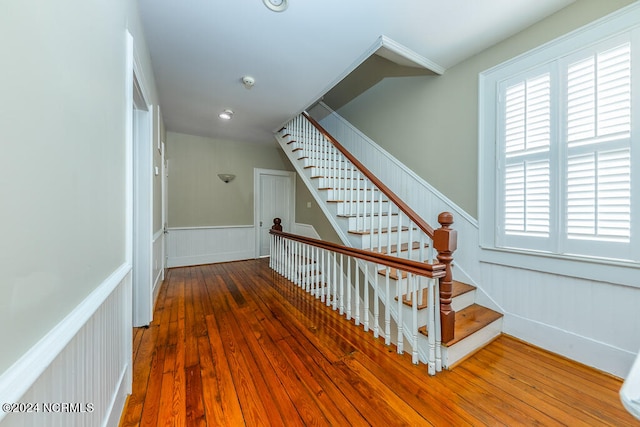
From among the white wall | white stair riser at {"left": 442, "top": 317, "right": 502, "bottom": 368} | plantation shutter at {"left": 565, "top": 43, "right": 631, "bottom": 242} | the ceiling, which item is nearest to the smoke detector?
the ceiling

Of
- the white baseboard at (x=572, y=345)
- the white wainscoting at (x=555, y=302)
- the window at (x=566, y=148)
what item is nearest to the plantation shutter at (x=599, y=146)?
the window at (x=566, y=148)

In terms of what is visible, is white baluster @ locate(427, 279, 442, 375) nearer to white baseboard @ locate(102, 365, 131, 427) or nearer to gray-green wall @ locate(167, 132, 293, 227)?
white baseboard @ locate(102, 365, 131, 427)

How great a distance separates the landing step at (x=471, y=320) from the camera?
1821 mm

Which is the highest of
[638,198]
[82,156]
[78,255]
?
[82,156]

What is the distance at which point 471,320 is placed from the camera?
2.09 metres

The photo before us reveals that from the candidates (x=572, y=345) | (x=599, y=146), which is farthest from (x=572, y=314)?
(x=599, y=146)

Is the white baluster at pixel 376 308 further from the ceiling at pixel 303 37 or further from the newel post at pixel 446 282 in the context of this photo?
the ceiling at pixel 303 37

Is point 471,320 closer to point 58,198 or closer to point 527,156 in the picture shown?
point 527,156

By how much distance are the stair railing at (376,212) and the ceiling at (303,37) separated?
81 centimetres

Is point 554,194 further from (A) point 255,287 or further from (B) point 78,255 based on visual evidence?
(A) point 255,287

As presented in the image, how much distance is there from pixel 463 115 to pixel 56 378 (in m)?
3.26

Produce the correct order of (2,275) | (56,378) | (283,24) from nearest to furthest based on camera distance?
(2,275)
(56,378)
(283,24)

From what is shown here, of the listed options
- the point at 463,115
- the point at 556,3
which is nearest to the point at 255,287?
the point at 463,115

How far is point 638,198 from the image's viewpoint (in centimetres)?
158
